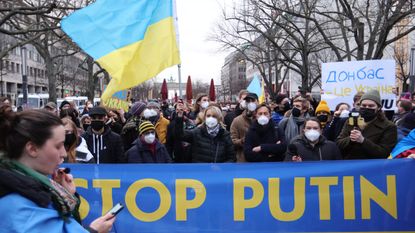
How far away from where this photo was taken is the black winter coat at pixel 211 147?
5.77m

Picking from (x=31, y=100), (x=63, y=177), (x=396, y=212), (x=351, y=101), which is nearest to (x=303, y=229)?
(x=396, y=212)

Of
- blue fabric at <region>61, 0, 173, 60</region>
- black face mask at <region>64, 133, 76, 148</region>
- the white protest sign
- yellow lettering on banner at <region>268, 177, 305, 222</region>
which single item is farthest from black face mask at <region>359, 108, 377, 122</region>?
the white protest sign

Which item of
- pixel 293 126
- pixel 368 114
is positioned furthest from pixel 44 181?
pixel 293 126

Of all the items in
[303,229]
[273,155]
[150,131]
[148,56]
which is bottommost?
[303,229]

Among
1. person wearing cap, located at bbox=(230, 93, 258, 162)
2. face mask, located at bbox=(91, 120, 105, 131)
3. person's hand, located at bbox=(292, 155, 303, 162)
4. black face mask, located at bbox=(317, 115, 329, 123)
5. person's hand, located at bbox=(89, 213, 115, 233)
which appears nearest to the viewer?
person's hand, located at bbox=(89, 213, 115, 233)

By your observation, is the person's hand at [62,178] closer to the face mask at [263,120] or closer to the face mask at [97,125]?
the face mask at [97,125]

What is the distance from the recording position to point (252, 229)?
4270 mm

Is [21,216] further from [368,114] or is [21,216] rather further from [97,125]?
[368,114]

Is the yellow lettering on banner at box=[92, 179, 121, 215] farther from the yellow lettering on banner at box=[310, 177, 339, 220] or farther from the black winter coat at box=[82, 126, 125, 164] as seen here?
the yellow lettering on banner at box=[310, 177, 339, 220]

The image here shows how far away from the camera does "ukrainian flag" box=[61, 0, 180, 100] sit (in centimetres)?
518

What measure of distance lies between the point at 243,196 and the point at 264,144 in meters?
1.52

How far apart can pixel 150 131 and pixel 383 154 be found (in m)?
2.66

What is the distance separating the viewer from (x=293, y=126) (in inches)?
276

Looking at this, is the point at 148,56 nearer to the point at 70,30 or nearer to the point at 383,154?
the point at 70,30
